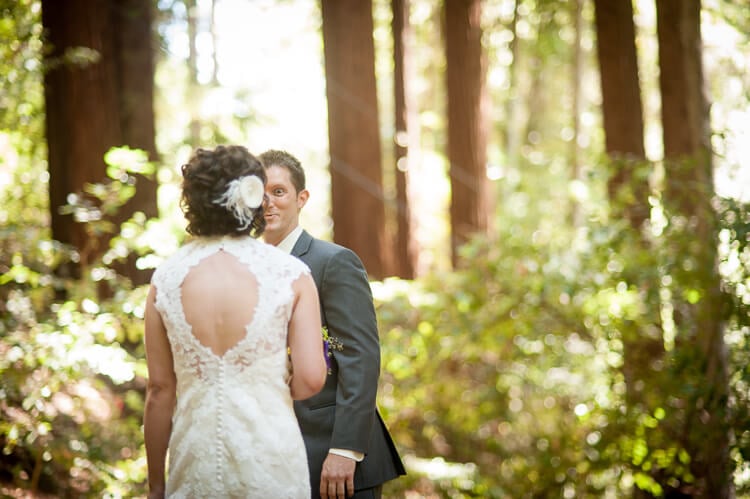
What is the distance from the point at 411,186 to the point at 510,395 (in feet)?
12.2

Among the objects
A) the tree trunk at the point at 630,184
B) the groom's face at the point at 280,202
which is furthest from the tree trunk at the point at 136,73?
the groom's face at the point at 280,202

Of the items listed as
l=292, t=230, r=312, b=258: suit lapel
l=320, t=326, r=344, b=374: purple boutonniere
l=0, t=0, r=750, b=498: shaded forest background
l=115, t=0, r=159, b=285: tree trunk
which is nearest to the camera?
l=320, t=326, r=344, b=374: purple boutonniere

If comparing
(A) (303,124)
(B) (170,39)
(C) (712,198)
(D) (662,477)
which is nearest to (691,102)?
(C) (712,198)

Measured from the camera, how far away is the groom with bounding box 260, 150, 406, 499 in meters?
3.16

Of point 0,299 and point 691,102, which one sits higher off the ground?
point 691,102

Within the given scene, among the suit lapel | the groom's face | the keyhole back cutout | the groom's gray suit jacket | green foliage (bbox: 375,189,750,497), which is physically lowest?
green foliage (bbox: 375,189,750,497)

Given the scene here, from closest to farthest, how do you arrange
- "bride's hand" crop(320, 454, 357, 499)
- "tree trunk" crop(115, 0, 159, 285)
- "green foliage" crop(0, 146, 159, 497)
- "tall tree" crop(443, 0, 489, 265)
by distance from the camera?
"bride's hand" crop(320, 454, 357, 499) → "green foliage" crop(0, 146, 159, 497) → "tree trunk" crop(115, 0, 159, 285) → "tall tree" crop(443, 0, 489, 265)

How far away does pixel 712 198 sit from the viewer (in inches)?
218

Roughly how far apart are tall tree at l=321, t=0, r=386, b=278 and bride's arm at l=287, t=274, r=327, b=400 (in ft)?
24.3

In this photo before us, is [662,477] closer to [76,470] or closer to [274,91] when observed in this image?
[76,470]

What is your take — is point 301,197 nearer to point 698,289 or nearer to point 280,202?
point 280,202

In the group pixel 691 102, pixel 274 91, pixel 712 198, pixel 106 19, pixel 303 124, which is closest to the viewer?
pixel 712 198

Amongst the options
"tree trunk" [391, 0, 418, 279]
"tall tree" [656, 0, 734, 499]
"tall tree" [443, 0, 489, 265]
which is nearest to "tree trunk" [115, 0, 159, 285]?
"tree trunk" [391, 0, 418, 279]

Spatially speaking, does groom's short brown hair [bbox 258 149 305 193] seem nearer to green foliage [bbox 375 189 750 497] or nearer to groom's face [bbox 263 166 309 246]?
groom's face [bbox 263 166 309 246]
